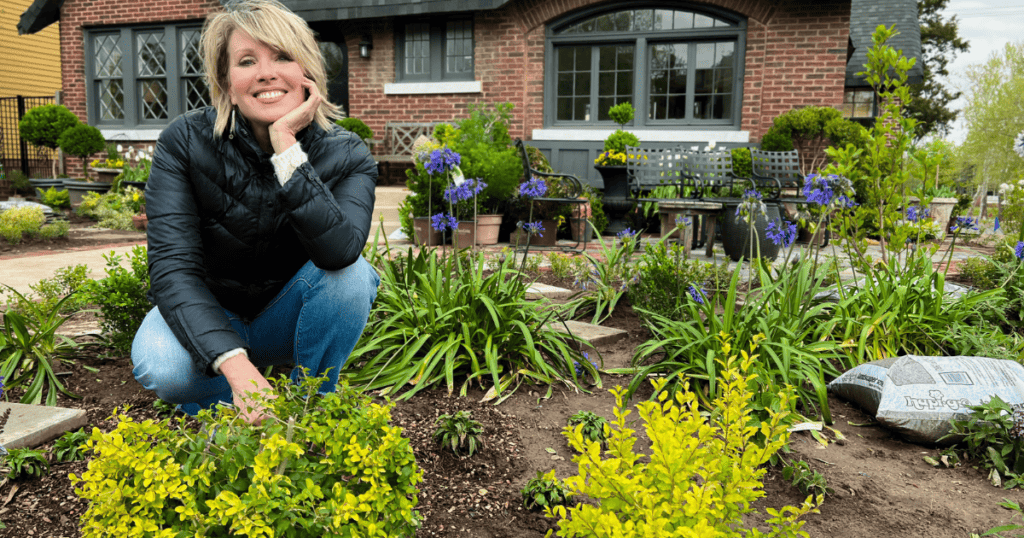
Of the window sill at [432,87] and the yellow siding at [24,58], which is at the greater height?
the yellow siding at [24,58]

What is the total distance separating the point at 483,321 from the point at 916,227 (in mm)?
2206

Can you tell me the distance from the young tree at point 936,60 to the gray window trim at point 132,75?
27709 mm

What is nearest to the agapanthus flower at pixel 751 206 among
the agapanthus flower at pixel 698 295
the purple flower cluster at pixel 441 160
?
the agapanthus flower at pixel 698 295

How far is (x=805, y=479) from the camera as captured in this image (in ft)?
6.11

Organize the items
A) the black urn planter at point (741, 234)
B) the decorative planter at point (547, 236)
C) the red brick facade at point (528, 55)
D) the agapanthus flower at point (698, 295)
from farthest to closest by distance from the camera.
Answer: the red brick facade at point (528, 55) < the decorative planter at point (547, 236) < the black urn planter at point (741, 234) < the agapanthus flower at point (698, 295)

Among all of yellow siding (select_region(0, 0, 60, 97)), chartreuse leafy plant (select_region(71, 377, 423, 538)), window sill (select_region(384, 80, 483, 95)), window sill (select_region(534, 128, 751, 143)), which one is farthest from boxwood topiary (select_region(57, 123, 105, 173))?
chartreuse leafy plant (select_region(71, 377, 423, 538))

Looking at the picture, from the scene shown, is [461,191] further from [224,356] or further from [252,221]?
[224,356]

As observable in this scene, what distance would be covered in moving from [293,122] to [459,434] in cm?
101

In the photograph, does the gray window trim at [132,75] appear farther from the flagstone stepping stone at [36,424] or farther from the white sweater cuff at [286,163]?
the white sweater cuff at [286,163]

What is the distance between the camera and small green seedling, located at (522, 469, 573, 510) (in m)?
1.72

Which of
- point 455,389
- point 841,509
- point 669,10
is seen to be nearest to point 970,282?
point 841,509

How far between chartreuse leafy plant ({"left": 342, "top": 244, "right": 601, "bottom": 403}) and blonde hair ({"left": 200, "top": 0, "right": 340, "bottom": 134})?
3.54 ft

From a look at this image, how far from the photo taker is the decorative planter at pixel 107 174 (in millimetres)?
11330

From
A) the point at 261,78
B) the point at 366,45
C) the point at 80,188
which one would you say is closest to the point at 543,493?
the point at 261,78
